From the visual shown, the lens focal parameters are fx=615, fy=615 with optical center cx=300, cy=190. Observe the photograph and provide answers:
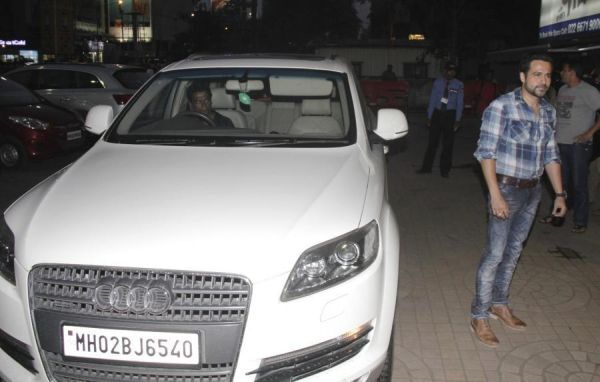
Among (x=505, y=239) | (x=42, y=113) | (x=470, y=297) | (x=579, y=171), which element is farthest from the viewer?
(x=42, y=113)

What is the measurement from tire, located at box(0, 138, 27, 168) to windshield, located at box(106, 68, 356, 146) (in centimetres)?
551

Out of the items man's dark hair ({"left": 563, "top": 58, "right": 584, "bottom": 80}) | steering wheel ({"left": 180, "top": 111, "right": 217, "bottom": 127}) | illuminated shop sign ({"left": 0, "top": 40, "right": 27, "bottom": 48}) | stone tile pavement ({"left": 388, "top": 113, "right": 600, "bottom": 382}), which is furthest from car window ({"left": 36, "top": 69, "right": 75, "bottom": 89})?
illuminated shop sign ({"left": 0, "top": 40, "right": 27, "bottom": 48})

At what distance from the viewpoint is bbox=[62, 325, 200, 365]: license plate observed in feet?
7.59

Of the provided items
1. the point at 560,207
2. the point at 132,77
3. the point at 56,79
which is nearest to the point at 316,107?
the point at 560,207

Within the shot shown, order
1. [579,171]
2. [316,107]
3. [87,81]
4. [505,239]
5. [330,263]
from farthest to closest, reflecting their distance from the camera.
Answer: [87,81] → [579,171] → [316,107] → [505,239] → [330,263]

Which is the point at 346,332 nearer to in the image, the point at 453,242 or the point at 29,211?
the point at 29,211

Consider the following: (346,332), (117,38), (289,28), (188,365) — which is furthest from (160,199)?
(117,38)

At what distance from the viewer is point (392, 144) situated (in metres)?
13.0

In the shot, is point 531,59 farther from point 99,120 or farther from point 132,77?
point 132,77

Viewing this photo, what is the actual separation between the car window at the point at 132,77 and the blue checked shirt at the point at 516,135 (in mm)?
9331

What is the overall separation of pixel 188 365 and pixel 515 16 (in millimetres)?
32058

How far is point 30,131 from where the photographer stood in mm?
9203

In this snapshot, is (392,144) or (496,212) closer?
(496,212)

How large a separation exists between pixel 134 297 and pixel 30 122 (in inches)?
310
